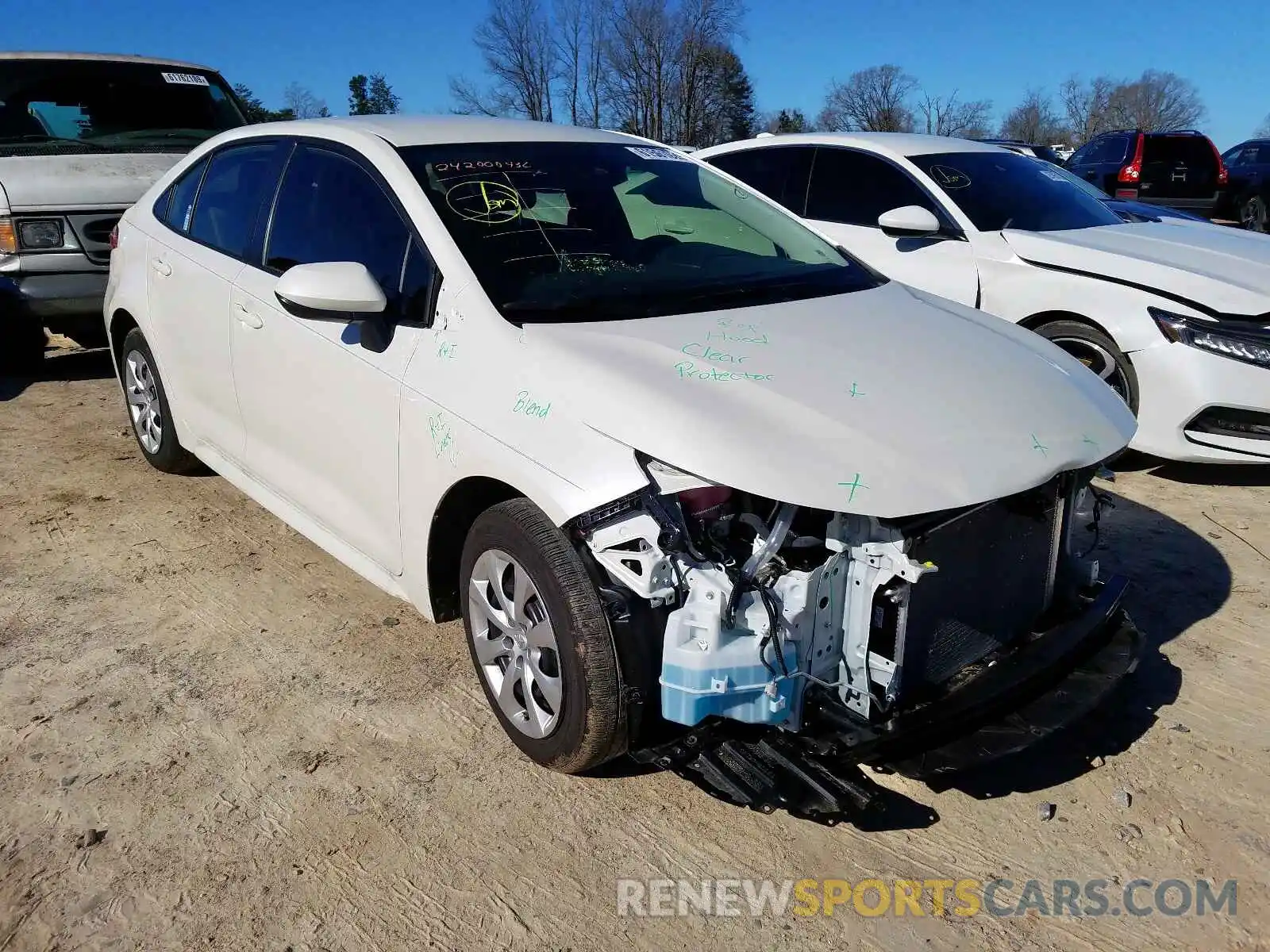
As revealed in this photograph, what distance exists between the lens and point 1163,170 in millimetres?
15352

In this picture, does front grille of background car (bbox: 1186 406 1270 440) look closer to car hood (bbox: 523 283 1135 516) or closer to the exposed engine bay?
car hood (bbox: 523 283 1135 516)

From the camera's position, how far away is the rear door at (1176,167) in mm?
15312

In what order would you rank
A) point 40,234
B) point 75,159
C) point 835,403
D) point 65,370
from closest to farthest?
1. point 835,403
2. point 40,234
3. point 75,159
4. point 65,370

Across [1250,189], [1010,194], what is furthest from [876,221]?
[1250,189]

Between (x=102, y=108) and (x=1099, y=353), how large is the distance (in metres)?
7.08

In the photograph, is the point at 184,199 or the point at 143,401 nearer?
the point at 184,199

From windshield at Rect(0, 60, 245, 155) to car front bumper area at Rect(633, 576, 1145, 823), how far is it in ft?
22.2

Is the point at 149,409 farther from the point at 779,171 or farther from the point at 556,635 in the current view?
the point at 779,171

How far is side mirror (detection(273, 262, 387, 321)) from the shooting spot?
9.77 feet

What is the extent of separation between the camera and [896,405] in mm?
2629

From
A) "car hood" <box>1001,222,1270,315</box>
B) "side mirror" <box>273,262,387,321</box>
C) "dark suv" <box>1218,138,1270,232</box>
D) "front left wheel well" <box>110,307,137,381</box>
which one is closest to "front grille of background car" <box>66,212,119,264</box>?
"front left wheel well" <box>110,307,137,381</box>

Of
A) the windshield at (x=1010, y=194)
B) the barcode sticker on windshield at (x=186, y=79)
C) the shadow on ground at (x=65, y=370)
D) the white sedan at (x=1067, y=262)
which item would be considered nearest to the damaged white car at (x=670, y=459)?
the white sedan at (x=1067, y=262)

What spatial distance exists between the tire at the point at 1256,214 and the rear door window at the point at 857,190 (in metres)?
12.9

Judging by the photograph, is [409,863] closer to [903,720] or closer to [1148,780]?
[903,720]
